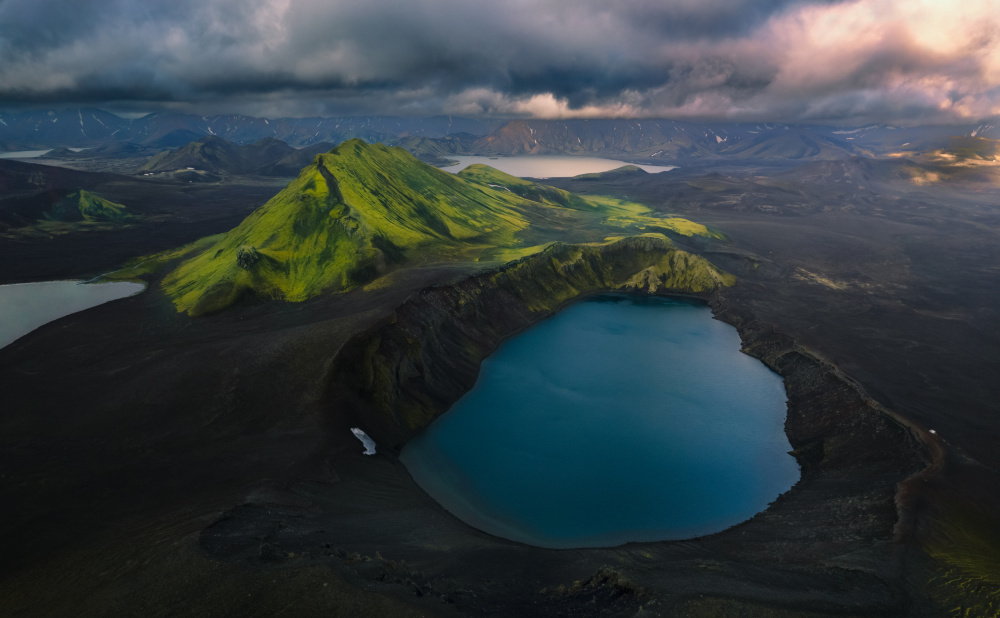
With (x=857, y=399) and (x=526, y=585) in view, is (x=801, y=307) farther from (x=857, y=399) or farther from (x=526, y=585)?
(x=526, y=585)

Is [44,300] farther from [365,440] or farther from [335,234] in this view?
[365,440]

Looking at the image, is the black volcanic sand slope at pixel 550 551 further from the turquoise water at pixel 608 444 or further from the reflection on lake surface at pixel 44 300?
the reflection on lake surface at pixel 44 300

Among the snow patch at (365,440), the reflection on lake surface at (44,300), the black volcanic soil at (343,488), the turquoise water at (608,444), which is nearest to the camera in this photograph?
the black volcanic soil at (343,488)

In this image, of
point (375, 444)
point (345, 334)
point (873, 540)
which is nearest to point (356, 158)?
point (345, 334)

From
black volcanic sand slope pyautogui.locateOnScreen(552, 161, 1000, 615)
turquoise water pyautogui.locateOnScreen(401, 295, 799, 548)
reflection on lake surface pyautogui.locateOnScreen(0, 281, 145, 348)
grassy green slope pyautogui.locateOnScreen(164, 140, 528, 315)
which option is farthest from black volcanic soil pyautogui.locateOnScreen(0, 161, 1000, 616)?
grassy green slope pyautogui.locateOnScreen(164, 140, 528, 315)

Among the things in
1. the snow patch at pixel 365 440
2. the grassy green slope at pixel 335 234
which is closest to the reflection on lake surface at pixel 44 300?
the grassy green slope at pixel 335 234

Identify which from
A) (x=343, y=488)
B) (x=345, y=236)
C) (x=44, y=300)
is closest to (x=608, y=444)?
(x=343, y=488)
